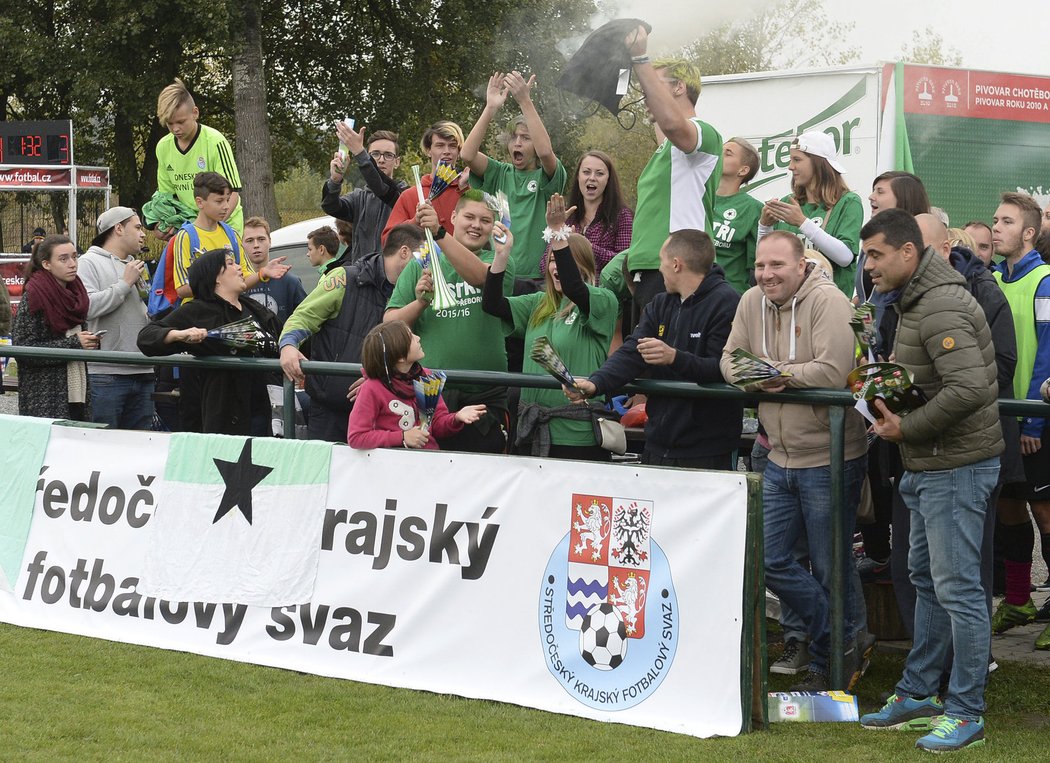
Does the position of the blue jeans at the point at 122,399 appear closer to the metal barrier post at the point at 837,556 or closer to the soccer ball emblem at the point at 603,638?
the soccer ball emblem at the point at 603,638

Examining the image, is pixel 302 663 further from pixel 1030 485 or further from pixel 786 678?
pixel 1030 485

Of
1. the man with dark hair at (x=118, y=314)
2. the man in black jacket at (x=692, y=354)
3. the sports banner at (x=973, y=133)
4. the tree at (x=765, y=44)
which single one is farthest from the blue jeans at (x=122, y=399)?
the tree at (x=765, y=44)

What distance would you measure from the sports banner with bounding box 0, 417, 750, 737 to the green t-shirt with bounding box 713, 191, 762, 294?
2.34m

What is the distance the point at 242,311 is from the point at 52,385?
1.64 meters

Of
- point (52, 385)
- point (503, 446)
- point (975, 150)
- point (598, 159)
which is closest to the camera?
point (503, 446)

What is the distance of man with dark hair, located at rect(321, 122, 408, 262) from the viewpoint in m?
8.41

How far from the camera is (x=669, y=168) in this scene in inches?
272

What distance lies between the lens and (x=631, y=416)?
7.08 meters

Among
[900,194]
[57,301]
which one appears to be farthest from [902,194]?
[57,301]

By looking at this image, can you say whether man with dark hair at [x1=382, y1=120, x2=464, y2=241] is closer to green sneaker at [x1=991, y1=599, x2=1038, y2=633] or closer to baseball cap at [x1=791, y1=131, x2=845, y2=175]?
baseball cap at [x1=791, y1=131, x2=845, y2=175]

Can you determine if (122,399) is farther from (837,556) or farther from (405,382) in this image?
(837,556)

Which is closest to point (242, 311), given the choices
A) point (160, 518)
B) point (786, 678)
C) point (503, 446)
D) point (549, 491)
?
point (160, 518)

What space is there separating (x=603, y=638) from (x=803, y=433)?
1.18 meters

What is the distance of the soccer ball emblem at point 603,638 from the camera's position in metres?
5.24
